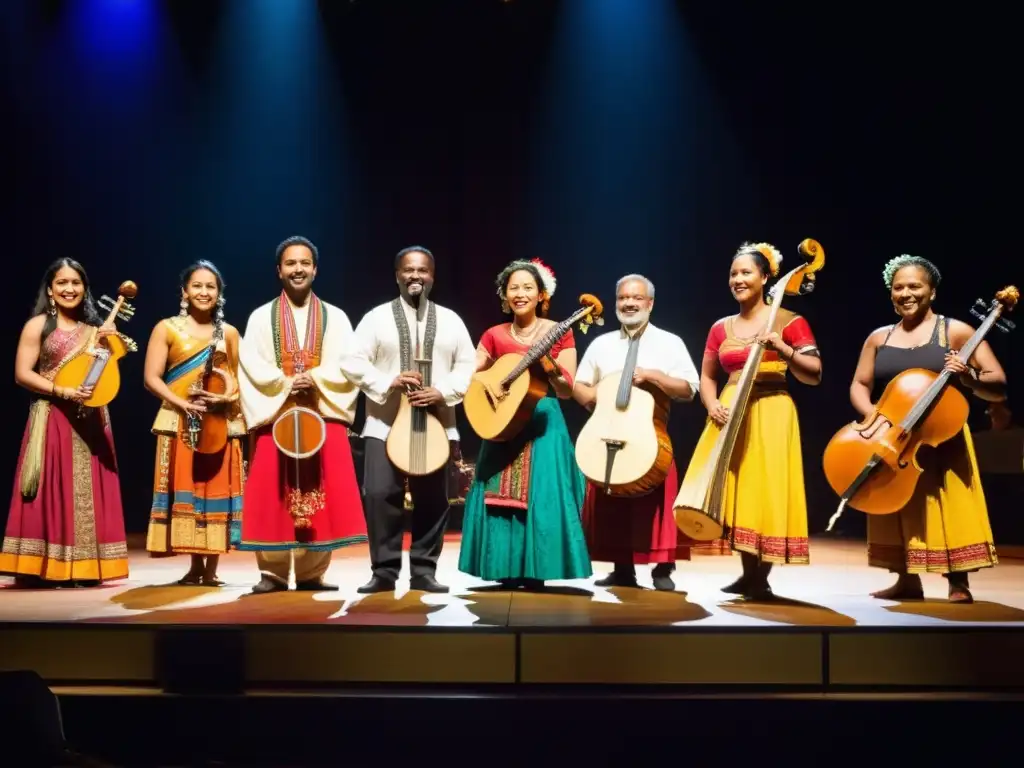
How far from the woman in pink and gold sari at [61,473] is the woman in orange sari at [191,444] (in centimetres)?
28

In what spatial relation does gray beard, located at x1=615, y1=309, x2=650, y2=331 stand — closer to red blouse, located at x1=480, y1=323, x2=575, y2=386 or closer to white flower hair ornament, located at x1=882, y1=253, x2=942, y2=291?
red blouse, located at x1=480, y1=323, x2=575, y2=386

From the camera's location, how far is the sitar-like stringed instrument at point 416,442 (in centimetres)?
460

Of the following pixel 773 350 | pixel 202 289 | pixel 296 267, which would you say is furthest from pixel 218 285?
pixel 773 350

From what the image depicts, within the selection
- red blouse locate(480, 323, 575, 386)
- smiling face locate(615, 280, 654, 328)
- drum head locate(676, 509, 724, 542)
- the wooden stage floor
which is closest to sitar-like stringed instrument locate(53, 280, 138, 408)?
the wooden stage floor

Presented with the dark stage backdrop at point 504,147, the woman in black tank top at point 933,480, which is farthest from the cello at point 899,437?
the dark stage backdrop at point 504,147

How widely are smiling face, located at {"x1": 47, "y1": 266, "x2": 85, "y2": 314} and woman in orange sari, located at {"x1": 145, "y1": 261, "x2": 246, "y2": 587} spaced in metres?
0.46

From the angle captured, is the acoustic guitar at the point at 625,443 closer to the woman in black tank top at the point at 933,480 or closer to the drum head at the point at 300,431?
the woman in black tank top at the point at 933,480

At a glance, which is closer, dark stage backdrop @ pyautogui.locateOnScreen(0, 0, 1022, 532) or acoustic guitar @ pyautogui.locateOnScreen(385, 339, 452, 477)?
acoustic guitar @ pyautogui.locateOnScreen(385, 339, 452, 477)

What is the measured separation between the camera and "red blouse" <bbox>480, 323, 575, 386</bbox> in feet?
15.6

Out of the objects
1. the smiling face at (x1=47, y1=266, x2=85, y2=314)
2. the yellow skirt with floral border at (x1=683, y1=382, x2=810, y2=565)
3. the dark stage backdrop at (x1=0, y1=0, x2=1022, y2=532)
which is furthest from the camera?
the dark stage backdrop at (x1=0, y1=0, x2=1022, y2=532)

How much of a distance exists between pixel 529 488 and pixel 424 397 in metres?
0.59

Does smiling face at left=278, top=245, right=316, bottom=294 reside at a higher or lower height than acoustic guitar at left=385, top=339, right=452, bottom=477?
higher

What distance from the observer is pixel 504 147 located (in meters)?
7.21

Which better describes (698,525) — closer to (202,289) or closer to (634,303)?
(634,303)
